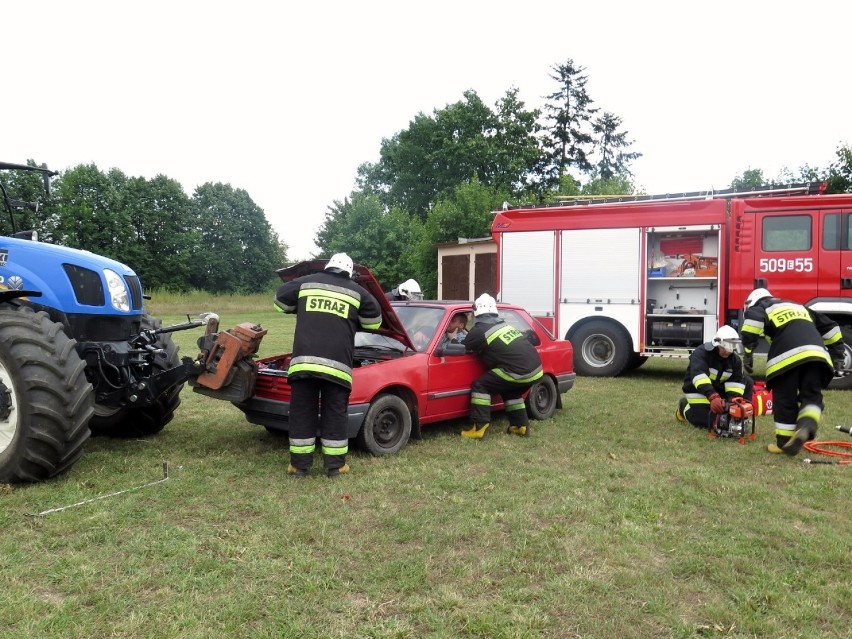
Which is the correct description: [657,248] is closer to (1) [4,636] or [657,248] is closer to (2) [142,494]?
(2) [142,494]

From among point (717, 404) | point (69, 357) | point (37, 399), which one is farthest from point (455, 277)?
point (37, 399)

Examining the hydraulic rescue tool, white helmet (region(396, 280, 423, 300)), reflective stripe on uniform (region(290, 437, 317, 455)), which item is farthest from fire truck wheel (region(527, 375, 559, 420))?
reflective stripe on uniform (region(290, 437, 317, 455))

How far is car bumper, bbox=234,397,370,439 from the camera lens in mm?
5445

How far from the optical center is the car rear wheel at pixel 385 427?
5633mm

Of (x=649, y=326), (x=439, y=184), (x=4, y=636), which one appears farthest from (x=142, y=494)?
(x=439, y=184)

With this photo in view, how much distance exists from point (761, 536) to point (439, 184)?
42296 millimetres

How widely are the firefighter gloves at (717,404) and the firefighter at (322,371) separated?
3742 millimetres

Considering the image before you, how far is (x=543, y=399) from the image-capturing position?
25.0ft

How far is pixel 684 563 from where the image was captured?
358 centimetres

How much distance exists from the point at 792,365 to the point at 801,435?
677 millimetres

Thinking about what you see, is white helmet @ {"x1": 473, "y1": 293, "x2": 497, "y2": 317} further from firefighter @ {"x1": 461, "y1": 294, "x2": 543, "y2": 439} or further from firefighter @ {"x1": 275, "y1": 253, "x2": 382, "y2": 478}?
firefighter @ {"x1": 275, "y1": 253, "x2": 382, "y2": 478}

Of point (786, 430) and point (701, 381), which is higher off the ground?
point (701, 381)

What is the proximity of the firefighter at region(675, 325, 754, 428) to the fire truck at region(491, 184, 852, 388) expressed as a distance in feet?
10.5

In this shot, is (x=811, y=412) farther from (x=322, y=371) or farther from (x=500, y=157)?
(x=500, y=157)
